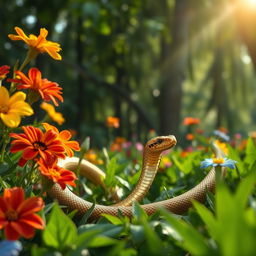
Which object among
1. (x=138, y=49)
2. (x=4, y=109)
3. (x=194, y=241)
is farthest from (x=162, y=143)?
(x=138, y=49)

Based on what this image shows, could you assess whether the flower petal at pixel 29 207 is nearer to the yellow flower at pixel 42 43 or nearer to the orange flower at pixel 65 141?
the orange flower at pixel 65 141

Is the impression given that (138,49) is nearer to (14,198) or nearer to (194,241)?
(14,198)

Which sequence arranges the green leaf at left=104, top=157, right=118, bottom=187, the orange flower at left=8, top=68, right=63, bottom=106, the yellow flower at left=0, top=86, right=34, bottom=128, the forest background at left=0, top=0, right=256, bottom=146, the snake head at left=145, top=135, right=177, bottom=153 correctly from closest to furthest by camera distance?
the yellow flower at left=0, top=86, right=34, bottom=128 < the orange flower at left=8, top=68, right=63, bottom=106 < the snake head at left=145, top=135, right=177, bottom=153 < the green leaf at left=104, top=157, right=118, bottom=187 < the forest background at left=0, top=0, right=256, bottom=146

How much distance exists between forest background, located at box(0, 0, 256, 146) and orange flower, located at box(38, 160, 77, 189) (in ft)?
13.0

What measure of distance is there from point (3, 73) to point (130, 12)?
20.7 feet

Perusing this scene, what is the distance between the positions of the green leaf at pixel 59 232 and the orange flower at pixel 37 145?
23 cm

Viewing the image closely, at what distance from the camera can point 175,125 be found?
9.70 meters

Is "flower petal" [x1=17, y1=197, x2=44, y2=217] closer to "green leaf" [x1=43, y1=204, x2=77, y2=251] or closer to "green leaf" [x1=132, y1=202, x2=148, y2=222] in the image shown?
"green leaf" [x1=43, y1=204, x2=77, y2=251]

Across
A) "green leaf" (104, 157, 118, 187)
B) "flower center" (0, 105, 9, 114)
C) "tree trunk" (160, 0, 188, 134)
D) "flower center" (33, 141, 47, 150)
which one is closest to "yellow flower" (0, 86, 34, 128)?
"flower center" (0, 105, 9, 114)

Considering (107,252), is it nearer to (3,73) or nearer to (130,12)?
(3,73)

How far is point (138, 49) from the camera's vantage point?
911cm

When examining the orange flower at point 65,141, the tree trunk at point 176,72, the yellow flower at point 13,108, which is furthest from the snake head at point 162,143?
the tree trunk at point 176,72

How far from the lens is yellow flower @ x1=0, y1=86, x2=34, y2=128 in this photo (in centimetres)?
115

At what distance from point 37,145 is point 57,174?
13 centimetres
